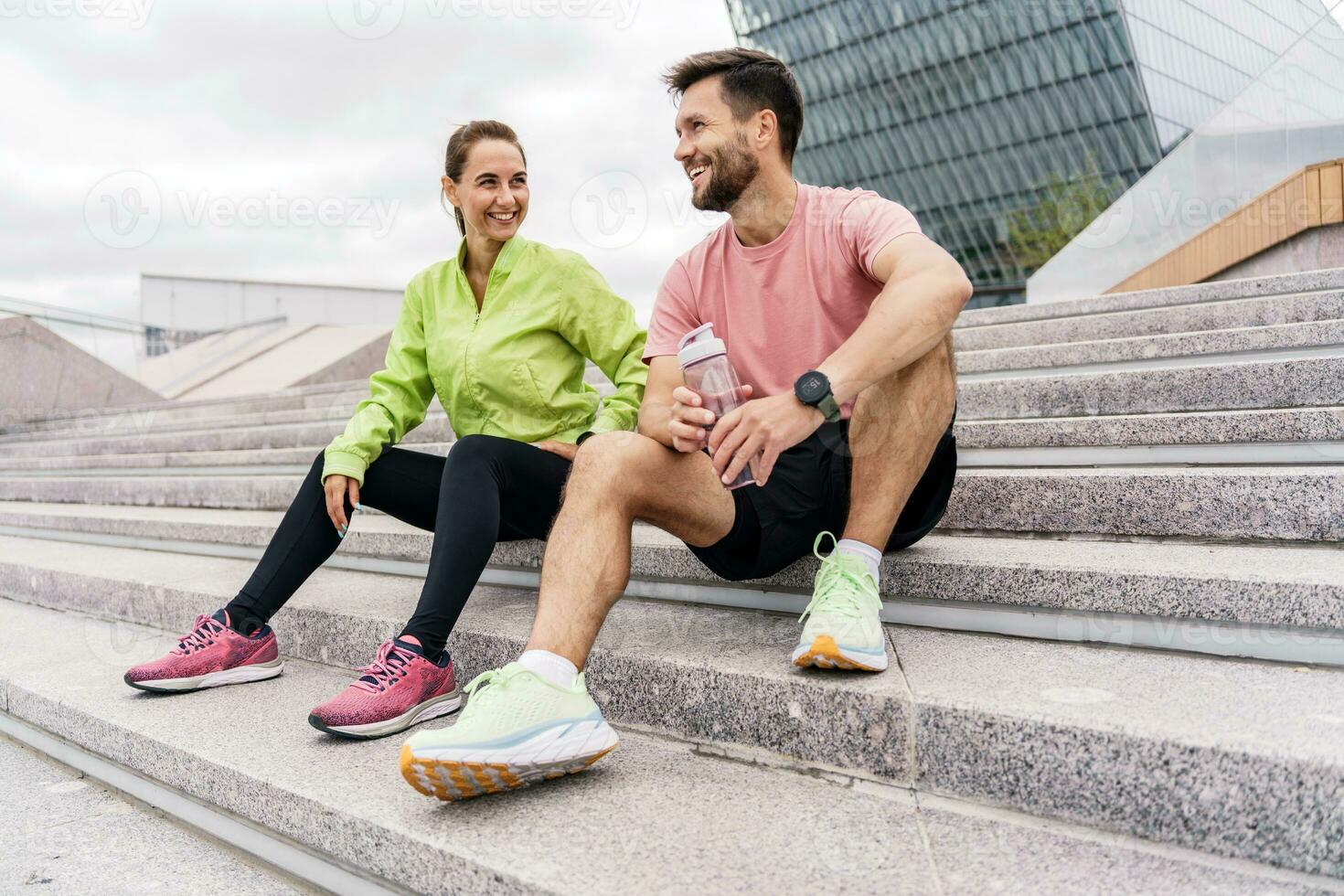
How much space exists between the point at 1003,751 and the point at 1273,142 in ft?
23.7

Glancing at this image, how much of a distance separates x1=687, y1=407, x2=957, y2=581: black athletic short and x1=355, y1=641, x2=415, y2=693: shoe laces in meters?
0.67

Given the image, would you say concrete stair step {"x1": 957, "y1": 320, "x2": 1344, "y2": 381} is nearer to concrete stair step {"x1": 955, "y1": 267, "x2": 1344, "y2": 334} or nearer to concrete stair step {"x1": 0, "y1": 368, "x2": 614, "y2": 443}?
concrete stair step {"x1": 955, "y1": 267, "x2": 1344, "y2": 334}

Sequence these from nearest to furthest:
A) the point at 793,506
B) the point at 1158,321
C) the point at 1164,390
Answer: the point at 793,506
the point at 1164,390
the point at 1158,321

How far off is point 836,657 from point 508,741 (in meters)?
0.60

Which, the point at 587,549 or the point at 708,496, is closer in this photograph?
the point at 587,549

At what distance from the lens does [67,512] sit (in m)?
5.07

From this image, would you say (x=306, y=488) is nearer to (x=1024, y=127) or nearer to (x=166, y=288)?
(x=166, y=288)

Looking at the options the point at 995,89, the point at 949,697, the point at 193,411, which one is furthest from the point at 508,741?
the point at 995,89

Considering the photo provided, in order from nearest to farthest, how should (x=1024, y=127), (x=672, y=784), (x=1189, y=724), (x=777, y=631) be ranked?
(x=1189, y=724)
(x=672, y=784)
(x=777, y=631)
(x=1024, y=127)

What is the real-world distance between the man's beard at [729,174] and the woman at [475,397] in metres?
0.54

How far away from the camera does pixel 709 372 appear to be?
5.40ft

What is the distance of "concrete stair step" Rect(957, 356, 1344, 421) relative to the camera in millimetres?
2561

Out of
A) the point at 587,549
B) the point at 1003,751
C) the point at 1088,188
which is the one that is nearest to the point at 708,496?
the point at 587,549

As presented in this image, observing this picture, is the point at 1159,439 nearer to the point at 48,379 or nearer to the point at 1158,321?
the point at 1158,321
